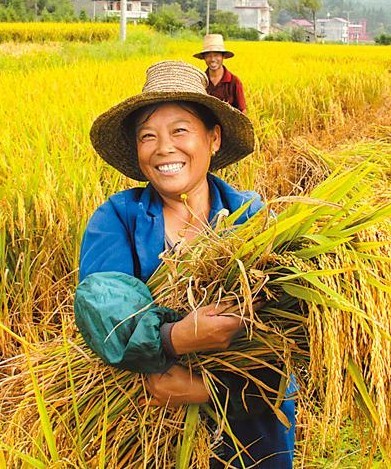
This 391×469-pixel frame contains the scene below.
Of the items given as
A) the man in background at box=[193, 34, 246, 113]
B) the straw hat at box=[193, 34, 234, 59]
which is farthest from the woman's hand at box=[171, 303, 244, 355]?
the straw hat at box=[193, 34, 234, 59]

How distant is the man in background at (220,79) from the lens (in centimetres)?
425

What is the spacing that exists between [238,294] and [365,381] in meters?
0.22

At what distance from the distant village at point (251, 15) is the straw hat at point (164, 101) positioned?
34316 millimetres

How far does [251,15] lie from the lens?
70.8 metres

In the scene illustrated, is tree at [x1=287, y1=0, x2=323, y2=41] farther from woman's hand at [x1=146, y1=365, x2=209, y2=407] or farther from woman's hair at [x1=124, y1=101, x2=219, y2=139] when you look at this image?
woman's hand at [x1=146, y1=365, x2=209, y2=407]

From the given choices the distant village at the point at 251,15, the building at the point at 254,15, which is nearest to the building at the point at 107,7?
the distant village at the point at 251,15

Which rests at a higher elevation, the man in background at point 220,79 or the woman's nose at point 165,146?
the woman's nose at point 165,146

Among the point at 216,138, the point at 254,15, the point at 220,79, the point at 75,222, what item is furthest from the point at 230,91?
the point at 254,15

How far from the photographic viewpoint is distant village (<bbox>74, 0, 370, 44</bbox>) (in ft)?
172

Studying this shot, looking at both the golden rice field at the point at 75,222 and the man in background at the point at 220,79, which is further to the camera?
the man in background at the point at 220,79

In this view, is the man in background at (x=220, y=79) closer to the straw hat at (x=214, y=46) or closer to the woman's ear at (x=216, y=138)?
the straw hat at (x=214, y=46)

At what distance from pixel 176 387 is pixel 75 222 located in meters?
1.47

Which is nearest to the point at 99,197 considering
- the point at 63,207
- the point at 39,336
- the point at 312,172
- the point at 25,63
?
the point at 63,207

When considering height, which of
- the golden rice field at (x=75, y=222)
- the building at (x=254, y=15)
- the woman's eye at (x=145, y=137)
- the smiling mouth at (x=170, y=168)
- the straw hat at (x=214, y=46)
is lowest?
the building at (x=254, y=15)
